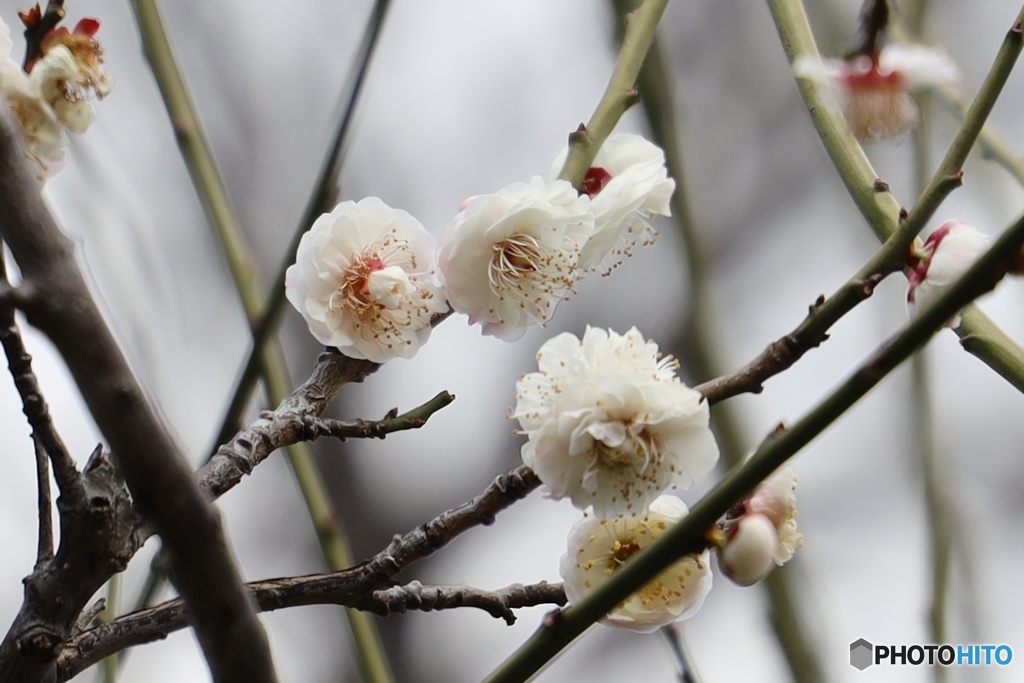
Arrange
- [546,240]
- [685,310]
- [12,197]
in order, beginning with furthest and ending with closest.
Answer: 1. [685,310]
2. [546,240]
3. [12,197]

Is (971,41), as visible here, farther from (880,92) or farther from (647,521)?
(647,521)

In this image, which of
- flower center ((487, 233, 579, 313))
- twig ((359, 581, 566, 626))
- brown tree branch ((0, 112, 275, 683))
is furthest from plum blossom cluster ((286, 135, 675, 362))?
brown tree branch ((0, 112, 275, 683))

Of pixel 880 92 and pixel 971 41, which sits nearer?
pixel 880 92

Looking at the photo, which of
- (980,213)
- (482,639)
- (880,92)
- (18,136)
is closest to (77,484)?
(18,136)

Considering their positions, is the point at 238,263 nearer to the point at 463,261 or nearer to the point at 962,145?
the point at 463,261

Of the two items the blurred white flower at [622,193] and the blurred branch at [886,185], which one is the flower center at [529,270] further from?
the blurred branch at [886,185]

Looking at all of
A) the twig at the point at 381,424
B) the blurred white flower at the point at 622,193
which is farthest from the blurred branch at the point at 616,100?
the twig at the point at 381,424
